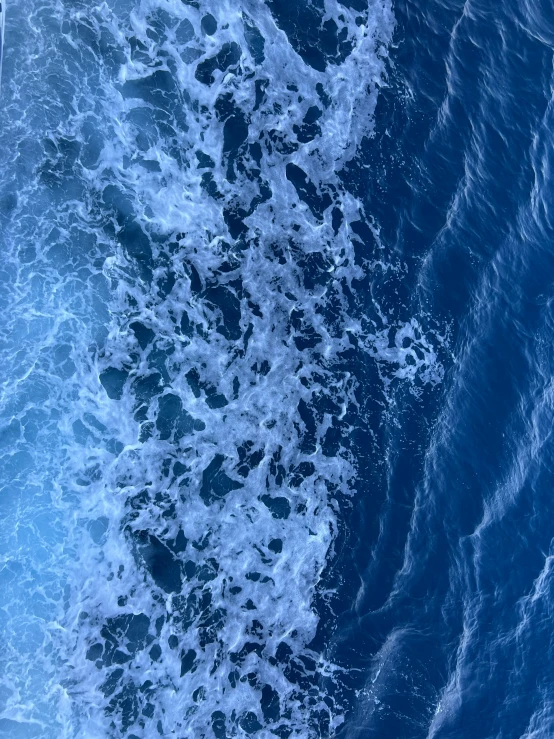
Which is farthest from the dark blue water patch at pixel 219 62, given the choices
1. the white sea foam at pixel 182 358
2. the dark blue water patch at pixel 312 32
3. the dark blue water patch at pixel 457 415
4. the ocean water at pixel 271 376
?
the dark blue water patch at pixel 457 415

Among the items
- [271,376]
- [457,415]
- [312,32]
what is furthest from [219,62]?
[457,415]

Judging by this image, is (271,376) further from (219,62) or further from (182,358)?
(219,62)

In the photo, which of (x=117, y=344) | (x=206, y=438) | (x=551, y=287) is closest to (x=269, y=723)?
(x=206, y=438)

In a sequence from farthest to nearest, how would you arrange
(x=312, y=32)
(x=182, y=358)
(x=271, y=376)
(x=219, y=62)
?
(x=312, y=32)
(x=219, y=62)
(x=271, y=376)
(x=182, y=358)

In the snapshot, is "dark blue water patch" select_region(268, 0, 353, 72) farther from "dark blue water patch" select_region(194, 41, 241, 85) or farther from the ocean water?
"dark blue water patch" select_region(194, 41, 241, 85)

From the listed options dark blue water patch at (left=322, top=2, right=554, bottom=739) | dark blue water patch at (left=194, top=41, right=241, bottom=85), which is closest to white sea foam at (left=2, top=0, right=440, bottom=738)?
dark blue water patch at (left=194, top=41, right=241, bottom=85)

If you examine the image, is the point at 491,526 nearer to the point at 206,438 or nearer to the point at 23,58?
the point at 206,438

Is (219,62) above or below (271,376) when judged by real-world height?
above

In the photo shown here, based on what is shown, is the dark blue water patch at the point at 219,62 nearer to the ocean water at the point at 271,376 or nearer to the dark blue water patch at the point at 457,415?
the ocean water at the point at 271,376
